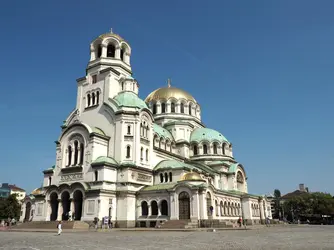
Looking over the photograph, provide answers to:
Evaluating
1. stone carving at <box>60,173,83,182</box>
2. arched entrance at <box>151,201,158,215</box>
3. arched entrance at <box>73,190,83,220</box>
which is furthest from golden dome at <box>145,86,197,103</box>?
arched entrance at <box>73,190,83,220</box>

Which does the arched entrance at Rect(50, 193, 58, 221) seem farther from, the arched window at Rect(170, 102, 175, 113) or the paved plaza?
the arched window at Rect(170, 102, 175, 113)

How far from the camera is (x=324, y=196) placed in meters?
74.8

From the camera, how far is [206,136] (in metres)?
54.6

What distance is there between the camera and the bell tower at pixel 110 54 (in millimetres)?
46031

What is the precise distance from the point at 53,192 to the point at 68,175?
2822mm

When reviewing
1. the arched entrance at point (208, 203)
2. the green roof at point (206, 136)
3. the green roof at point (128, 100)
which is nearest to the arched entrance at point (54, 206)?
the green roof at point (128, 100)

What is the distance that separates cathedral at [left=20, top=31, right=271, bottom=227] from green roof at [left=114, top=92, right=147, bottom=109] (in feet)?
0.45

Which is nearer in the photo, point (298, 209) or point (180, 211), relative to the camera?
point (180, 211)

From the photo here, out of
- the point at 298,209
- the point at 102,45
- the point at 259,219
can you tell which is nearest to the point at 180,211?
the point at 259,219

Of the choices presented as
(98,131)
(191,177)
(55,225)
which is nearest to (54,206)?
(55,225)

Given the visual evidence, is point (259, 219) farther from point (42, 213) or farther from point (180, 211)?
point (42, 213)

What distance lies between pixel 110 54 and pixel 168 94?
1505cm

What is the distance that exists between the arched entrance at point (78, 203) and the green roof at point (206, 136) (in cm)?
2345

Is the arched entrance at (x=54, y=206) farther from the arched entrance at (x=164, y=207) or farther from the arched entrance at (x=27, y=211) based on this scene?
the arched entrance at (x=27, y=211)
